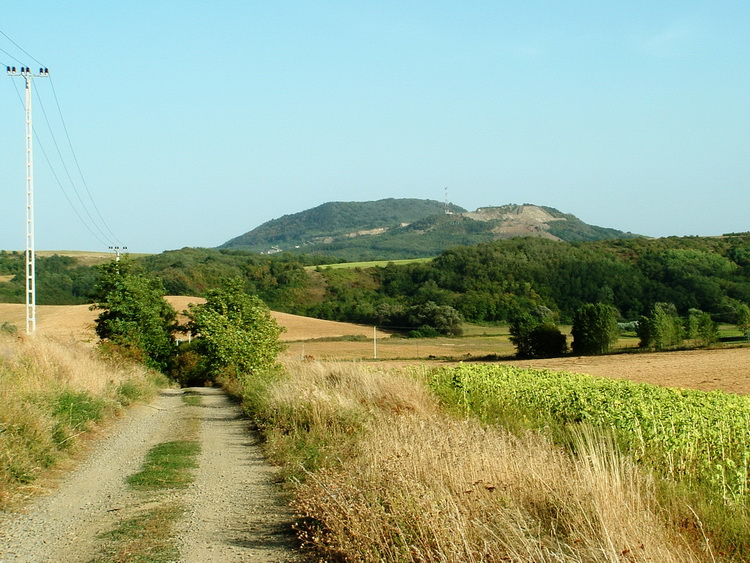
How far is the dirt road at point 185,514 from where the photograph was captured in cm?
573

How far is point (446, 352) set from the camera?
65.1 meters

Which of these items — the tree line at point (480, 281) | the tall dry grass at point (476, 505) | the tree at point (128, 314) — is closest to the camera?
the tall dry grass at point (476, 505)

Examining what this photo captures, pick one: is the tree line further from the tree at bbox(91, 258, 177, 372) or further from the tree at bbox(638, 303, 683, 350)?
the tree at bbox(91, 258, 177, 372)

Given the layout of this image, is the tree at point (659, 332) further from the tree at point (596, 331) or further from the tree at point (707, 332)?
the tree at point (596, 331)

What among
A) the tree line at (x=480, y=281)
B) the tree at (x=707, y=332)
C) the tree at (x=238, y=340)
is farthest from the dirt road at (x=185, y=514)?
the tree line at (x=480, y=281)

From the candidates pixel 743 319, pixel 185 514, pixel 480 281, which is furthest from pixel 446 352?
pixel 185 514

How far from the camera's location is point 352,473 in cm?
647

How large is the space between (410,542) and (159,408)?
15926 millimetres

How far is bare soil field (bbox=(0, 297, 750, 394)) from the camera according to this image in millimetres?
37272

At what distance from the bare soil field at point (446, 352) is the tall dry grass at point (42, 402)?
11107 millimetres

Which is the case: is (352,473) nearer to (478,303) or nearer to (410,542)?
(410,542)

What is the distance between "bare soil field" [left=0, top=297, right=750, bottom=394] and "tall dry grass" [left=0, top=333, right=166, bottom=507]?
11107 millimetres

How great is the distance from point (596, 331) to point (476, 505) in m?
61.0

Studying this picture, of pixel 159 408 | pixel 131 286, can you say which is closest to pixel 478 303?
pixel 131 286
